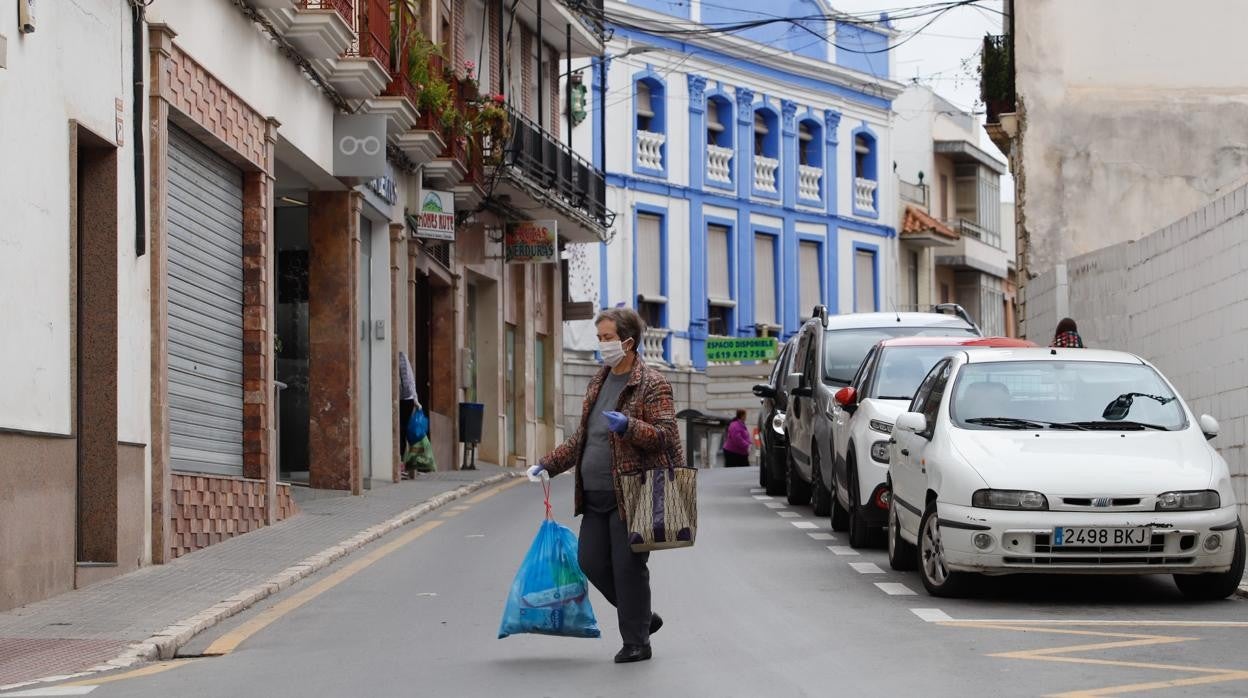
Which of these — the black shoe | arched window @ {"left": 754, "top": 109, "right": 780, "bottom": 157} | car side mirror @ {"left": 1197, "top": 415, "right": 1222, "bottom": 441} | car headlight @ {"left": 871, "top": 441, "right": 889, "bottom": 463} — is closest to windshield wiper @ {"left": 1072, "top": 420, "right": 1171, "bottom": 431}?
car side mirror @ {"left": 1197, "top": 415, "right": 1222, "bottom": 441}

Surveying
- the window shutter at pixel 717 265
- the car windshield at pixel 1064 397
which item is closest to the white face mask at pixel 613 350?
the car windshield at pixel 1064 397

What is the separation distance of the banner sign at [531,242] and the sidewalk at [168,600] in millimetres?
15238

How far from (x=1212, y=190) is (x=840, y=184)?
2388cm

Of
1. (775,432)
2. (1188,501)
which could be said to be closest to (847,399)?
(1188,501)

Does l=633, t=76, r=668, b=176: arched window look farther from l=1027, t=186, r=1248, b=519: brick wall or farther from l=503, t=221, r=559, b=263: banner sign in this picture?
l=1027, t=186, r=1248, b=519: brick wall

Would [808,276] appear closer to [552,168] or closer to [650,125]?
[650,125]

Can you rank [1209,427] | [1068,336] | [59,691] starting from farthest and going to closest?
[1068,336], [1209,427], [59,691]

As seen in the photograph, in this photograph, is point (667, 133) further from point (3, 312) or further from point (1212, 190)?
point (3, 312)

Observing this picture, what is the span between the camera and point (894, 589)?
12789 mm

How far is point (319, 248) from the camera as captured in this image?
76.6 ft

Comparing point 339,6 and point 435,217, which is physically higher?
point 339,6

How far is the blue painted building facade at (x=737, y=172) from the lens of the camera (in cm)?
4431

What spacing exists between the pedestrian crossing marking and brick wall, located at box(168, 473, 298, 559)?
5411mm

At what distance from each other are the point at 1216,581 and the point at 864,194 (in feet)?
136
